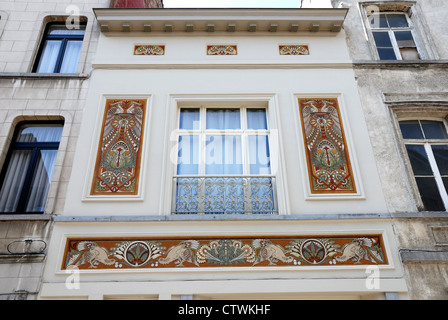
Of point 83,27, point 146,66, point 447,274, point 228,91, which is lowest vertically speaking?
point 447,274

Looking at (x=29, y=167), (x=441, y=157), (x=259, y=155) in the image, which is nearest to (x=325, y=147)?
(x=259, y=155)

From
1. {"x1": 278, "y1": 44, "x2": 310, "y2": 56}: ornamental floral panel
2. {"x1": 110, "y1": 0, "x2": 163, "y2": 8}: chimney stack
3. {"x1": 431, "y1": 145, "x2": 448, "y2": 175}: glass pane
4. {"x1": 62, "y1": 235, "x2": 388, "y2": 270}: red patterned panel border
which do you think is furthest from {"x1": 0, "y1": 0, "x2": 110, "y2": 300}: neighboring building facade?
{"x1": 431, "y1": 145, "x2": 448, "y2": 175}: glass pane

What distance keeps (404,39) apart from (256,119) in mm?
4212

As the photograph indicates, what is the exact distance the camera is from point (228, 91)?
6945 millimetres

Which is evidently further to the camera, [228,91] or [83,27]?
[83,27]

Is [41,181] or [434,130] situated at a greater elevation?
[434,130]

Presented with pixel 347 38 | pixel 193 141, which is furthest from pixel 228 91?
pixel 347 38

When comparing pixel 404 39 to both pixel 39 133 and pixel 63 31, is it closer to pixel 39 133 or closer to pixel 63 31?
pixel 63 31

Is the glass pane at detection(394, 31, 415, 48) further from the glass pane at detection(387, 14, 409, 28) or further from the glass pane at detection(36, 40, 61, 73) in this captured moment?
the glass pane at detection(36, 40, 61, 73)

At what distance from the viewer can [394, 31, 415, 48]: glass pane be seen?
26.5 ft

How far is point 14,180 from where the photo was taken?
6168mm
